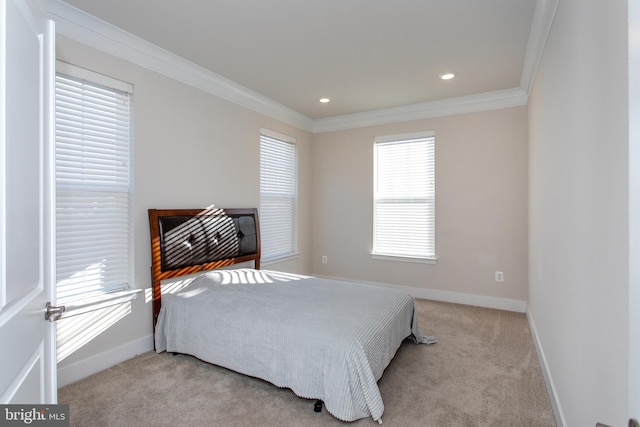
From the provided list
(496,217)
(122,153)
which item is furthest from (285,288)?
(496,217)

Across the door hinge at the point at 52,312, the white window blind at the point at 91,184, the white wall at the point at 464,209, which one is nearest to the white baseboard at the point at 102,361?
the white window blind at the point at 91,184

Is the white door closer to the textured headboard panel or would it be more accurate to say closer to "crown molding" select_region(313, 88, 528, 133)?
the textured headboard panel

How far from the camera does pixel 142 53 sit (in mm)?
2729

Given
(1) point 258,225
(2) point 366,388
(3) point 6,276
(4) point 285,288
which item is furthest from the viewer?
(1) point 258,225

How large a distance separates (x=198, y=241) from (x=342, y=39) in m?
2.24

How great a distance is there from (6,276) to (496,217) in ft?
14.1

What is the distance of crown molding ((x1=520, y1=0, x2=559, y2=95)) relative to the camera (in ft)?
6.96

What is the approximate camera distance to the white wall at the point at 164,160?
97.0 inches

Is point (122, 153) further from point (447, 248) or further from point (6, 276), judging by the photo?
point (447, 248)

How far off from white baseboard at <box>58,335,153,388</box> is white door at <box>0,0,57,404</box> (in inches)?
55.1

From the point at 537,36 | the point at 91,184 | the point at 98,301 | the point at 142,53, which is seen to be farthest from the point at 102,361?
the point at 537,36

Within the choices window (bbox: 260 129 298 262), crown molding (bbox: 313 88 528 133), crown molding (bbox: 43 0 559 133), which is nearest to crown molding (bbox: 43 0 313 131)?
crown molding (bbox: 43 0 559 133)

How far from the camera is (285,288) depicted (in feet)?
9.45

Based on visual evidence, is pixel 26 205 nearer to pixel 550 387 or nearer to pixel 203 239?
pixel 203 239
